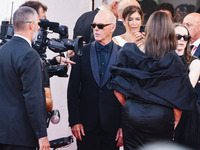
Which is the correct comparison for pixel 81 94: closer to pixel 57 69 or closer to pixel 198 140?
pixel 57 69

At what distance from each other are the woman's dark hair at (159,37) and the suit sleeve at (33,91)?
0.93m

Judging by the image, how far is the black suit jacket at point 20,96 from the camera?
274 cm

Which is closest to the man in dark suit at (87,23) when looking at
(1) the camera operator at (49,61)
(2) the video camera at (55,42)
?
(1) the camera operator at (49,61)

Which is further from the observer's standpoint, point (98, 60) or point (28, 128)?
point (98, 60)

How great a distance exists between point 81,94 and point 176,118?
114 cm

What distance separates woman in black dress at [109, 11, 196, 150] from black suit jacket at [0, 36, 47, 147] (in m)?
0.67

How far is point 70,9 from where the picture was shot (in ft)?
17.2

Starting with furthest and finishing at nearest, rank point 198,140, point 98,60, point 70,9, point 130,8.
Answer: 1. point 70,9
2. point 130,8
3. point 98,60
4. point 198,140

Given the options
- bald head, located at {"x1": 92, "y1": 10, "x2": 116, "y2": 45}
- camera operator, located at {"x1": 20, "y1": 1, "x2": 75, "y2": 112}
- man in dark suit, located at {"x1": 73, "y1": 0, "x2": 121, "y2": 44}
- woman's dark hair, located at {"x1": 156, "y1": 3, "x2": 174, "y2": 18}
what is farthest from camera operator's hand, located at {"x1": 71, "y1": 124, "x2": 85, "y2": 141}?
woman's dark hair, located at {"x1": 156, "y1": 3, "x2": 174, "y2": 18}

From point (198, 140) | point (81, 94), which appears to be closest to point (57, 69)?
point (81, 94)

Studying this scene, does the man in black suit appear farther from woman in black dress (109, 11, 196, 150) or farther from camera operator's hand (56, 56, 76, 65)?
woman in black dress (109, 11, 196, 150)

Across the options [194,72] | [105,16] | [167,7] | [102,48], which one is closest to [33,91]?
[102,48]

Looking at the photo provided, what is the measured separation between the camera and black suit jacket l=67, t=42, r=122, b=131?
11.5 feet

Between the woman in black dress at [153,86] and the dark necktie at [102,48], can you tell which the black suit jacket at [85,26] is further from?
the woman in black dress at [153,86]
